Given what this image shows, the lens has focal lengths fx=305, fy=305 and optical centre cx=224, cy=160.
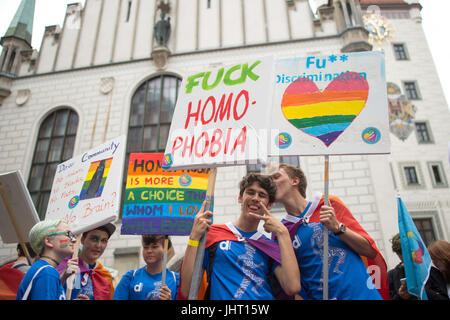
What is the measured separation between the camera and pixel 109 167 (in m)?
3.29

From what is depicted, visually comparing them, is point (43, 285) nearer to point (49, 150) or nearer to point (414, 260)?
point (414, 260)

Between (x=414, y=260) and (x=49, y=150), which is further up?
(x=49, y=150)

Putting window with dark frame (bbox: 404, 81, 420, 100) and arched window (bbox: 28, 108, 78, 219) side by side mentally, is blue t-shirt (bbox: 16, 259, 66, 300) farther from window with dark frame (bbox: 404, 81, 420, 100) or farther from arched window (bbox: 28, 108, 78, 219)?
window with dark frame (bbox: 404, 81, 420, 100)

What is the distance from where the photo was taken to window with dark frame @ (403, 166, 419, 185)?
20406mm

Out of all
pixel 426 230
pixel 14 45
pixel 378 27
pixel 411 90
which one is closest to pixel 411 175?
pixel 426 230

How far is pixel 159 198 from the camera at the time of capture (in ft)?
12.0

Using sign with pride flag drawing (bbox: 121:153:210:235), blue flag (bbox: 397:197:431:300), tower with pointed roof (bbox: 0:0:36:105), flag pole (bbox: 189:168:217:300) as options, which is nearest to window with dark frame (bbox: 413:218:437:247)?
blue flag (bbox: 397:197:431:300)

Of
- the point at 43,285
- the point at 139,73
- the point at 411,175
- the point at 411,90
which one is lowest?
the point at 43,285

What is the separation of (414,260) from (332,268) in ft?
2.37

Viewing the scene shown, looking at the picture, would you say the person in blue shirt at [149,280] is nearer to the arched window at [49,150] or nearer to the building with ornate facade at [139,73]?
the building with ornate facade at [139,73]

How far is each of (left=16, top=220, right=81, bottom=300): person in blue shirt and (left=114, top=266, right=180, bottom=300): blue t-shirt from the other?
0.55 m

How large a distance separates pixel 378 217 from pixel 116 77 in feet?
32.5

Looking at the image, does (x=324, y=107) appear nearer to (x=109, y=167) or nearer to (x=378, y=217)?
(x=109, y=167)

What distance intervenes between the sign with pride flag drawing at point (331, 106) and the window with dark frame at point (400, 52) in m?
26.1
